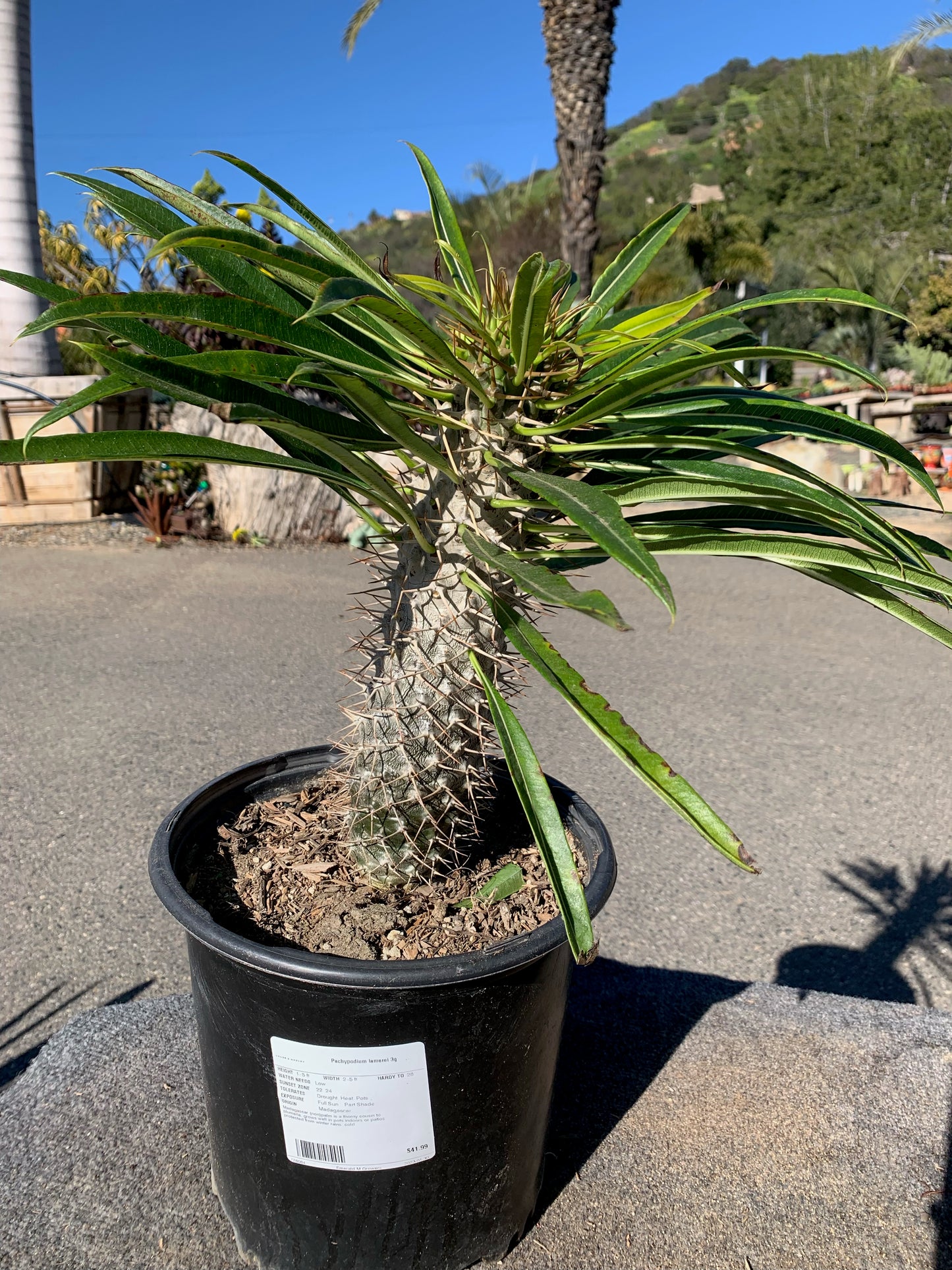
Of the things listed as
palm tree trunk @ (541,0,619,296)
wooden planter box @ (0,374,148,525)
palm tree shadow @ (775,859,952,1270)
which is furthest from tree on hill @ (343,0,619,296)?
palm tree shadow @ (775,859,952,1270)

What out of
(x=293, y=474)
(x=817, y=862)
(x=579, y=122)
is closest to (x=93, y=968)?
(x=817, y=862)

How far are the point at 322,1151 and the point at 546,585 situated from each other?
3.04ft

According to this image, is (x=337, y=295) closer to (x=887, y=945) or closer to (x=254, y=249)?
(x=254, y=249)

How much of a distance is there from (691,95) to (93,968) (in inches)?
4774

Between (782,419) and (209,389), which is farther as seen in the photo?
(782,419)

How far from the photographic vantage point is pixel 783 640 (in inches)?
213

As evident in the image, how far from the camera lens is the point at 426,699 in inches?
49.9

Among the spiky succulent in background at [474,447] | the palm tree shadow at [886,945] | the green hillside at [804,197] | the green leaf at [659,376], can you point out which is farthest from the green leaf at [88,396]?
the green hillside at [804,197]

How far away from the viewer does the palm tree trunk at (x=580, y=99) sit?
940cm

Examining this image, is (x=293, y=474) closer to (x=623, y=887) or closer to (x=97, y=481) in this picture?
(x=97, y=481)

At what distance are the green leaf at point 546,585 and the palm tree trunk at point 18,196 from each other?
255 inches

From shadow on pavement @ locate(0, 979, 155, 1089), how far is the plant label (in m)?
0.95

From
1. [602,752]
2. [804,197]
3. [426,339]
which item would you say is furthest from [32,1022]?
[804,197]

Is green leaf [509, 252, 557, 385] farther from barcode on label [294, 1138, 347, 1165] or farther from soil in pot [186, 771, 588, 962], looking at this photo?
barcode on label [294, 1138, 347, 1165]
